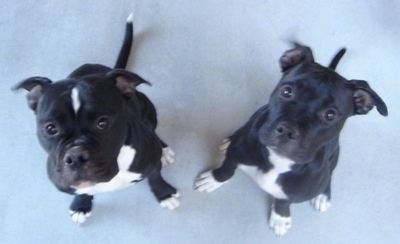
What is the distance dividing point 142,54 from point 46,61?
675mm

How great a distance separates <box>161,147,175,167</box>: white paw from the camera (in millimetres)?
2928

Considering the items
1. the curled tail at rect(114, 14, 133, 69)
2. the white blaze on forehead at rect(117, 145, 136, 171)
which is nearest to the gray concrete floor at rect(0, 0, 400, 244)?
the curled tail at rect(114, 14, 133, 69)

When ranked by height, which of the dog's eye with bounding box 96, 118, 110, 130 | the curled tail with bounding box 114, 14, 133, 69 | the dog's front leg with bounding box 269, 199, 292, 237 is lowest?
the dog's front leg with bounding box 269, 199, 292, 237

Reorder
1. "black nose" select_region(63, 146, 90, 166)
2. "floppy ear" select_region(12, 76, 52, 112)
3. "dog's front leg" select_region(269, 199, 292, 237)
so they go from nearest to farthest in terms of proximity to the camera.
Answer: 1. "black nose" select_region(63, 146, 90, 166)
2. "floppy ear" select_region(12, 76, 52, 112)
3. "dog's front leg" select_region(269, 199, 292, 237)

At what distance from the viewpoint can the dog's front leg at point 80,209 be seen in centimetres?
273

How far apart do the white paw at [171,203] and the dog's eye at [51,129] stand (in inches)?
43.5

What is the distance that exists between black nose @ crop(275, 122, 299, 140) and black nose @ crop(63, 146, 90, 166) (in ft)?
2.69

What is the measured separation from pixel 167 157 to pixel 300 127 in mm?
1172

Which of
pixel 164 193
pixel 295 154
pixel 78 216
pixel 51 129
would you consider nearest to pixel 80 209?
pixel 78 216

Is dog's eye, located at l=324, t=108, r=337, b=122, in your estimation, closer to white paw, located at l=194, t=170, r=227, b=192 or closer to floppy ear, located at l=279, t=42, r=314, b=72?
floppy ear, located at l=279, t=42, r=314, b=72

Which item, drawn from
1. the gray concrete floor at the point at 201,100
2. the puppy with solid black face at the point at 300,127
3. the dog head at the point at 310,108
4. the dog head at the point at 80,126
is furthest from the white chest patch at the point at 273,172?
the dog head at the point at 80,126

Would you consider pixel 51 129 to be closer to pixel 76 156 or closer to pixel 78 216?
pixel 76 156

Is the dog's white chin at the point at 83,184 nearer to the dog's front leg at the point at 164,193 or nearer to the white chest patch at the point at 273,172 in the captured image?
the dog's front leg at the point at 164,193

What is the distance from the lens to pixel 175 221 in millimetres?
2877
